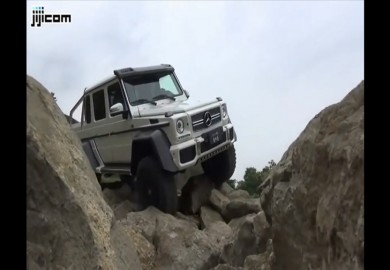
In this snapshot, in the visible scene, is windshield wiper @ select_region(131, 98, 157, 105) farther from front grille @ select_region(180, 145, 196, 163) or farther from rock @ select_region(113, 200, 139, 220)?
rock @ select_region(113, 200, 139, 220)

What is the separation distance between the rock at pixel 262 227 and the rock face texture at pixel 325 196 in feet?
4.59

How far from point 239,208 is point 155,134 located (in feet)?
6.93

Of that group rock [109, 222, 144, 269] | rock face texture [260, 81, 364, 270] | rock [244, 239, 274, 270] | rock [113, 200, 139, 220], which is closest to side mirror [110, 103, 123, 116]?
rock [113, 200, 139, 220]

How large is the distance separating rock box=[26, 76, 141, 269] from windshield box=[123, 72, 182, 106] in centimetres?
552

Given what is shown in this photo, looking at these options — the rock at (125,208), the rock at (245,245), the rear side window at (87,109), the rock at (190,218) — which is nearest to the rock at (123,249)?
the rock at (245,245)

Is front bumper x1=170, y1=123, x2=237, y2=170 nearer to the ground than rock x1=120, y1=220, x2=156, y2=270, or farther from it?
farther from it

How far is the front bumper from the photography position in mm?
8109

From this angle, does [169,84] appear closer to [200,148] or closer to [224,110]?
[224,110]

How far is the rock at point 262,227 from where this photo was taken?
4.78 m

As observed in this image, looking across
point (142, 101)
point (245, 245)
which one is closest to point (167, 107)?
point (142, 101)

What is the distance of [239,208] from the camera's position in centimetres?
870

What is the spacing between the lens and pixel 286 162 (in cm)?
369
